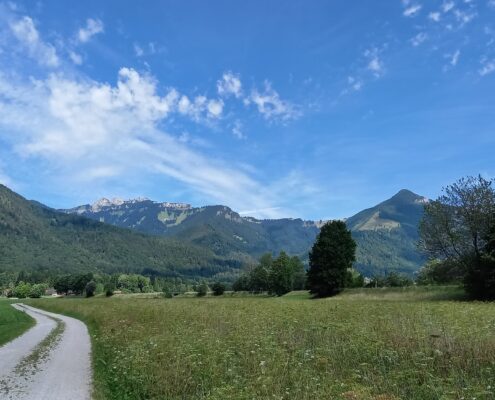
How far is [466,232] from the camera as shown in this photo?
54.5 metres

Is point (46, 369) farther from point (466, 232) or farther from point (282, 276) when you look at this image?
point (282, 276)

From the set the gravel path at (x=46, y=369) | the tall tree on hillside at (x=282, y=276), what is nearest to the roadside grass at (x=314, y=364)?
the gravel path at (x=46, y=369)

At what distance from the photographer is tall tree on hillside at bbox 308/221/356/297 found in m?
83.0

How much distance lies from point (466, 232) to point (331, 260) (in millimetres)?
32670

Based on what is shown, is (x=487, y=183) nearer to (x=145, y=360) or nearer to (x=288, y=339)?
(x=288, y=339)

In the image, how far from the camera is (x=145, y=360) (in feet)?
51.8

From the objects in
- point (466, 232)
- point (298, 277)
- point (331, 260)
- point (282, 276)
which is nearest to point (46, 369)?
point (466, 232)

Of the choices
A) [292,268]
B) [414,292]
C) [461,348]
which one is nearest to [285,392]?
[461,348]

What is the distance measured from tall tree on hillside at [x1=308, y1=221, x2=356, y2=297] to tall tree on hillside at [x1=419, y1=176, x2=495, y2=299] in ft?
86.1

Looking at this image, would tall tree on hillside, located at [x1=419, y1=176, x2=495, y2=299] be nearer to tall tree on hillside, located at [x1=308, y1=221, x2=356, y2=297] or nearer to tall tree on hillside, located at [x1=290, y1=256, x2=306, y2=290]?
tall tree on hillside, located at [x1=308, y1=221, x2=356, y2=297]

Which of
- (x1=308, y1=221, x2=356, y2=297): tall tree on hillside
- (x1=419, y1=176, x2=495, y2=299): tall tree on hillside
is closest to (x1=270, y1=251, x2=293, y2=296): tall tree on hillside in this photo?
(x1=308, y1=221, x2=356, y2=297): tall tree on hillside

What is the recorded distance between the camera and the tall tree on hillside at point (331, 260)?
3268 inches

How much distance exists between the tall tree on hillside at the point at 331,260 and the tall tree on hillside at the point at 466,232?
86.1ft

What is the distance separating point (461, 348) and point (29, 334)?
3651 cm
